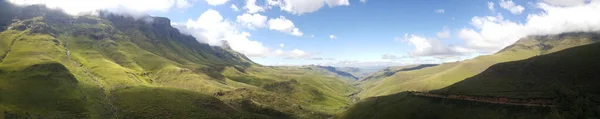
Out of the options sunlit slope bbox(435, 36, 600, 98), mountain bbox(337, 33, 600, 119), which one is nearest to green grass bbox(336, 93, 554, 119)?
mountain bbox(337, 33, 600, 119)

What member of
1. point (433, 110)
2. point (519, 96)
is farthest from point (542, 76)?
point (433, 110)

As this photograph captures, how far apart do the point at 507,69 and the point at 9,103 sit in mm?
259493

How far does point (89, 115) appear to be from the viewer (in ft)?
630

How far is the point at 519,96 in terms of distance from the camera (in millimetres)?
115188

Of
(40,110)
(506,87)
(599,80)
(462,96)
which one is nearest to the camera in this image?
(599,80)

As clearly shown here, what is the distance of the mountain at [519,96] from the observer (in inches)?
3364

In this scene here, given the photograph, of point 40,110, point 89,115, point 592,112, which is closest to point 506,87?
point 592,112

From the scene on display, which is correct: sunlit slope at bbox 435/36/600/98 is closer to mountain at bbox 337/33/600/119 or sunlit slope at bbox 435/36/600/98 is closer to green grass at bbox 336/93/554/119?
mountain at bbox 337/33/600/119

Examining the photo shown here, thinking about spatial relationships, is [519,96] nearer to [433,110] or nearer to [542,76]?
[433,110]

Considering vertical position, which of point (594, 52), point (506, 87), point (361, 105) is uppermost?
point (594, 52)

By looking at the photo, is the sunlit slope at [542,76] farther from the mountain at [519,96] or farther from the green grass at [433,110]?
the green grass at [433,110]

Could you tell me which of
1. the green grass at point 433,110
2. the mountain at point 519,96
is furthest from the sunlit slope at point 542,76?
the green grass at point 433,110

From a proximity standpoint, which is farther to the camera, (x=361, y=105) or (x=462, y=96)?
(x=361, y=105)

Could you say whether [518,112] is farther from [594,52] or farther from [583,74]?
[594,52]
